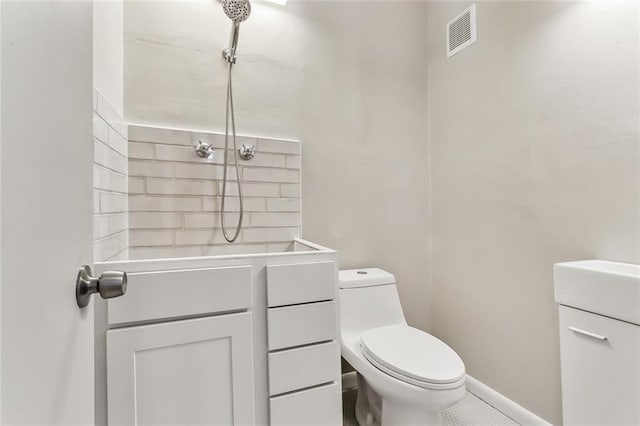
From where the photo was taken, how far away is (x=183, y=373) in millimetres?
1001

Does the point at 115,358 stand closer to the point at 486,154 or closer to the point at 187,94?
the point at 187,94

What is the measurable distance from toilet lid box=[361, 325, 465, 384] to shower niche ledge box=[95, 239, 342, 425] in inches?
7.4

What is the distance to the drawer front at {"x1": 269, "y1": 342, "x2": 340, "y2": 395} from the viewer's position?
112 cm

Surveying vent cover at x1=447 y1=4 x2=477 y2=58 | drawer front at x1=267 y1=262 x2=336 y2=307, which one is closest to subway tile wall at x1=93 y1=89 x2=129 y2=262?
drawer front at x1=267 y1=262 x2=336 y2=307

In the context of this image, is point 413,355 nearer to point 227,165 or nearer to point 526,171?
point 526,171

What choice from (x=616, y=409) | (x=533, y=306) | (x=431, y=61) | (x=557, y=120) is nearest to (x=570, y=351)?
(x=616, y=409)

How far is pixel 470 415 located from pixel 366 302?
2.40 feet

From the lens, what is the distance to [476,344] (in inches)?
66.8

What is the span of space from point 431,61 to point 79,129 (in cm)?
204

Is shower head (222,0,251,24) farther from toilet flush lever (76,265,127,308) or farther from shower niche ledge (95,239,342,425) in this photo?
toilet flush lever (76,265,127,308)

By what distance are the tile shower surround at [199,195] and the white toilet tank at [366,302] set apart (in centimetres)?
39

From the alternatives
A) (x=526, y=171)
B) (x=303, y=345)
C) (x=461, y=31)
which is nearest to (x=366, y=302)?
(x=303, y=345)

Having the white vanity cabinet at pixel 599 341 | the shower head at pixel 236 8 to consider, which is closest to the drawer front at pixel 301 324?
the white vanity cabinet at pixel 599 341

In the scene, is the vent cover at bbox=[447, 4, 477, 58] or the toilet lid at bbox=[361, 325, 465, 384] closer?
the toilet lid at bbox=[361, 325, 465, 384]
